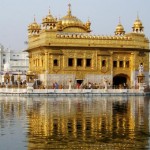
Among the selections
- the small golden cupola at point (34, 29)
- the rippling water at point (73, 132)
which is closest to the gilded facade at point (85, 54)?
the small golden cupola at point (34, 29)

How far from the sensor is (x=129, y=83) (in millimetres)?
54125

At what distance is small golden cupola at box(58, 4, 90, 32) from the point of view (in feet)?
180

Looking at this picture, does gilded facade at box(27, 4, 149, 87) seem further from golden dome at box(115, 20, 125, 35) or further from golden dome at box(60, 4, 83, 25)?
golden dome at box(115, 20, 125, 35)

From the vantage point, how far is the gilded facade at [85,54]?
5091cm

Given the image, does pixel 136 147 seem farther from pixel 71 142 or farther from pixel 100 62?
pixel 100 62

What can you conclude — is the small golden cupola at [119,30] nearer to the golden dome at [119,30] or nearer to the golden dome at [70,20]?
the golden dome at [119,30]

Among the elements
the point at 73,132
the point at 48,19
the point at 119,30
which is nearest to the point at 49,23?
the point at 48,19

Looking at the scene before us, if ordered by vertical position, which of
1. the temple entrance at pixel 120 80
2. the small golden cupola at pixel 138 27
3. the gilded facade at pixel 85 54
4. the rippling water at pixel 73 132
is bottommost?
the rippling water at pixel 73 132

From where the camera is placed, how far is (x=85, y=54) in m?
51.9

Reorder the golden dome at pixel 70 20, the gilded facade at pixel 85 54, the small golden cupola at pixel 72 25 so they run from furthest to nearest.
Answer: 1. the golden dome at pixel 70 20
2. the small golden cupola at pixel 72 25
3. the gilded facade at pixel 85 54

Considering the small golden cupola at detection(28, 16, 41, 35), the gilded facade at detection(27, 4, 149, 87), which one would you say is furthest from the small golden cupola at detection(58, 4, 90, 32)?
the small golden cupola at detection(28, 16, 41, 35)

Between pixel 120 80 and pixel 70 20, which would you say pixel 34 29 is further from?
pixel 120 80

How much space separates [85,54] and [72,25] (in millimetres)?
4807

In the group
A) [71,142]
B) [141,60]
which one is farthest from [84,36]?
[71,142]
